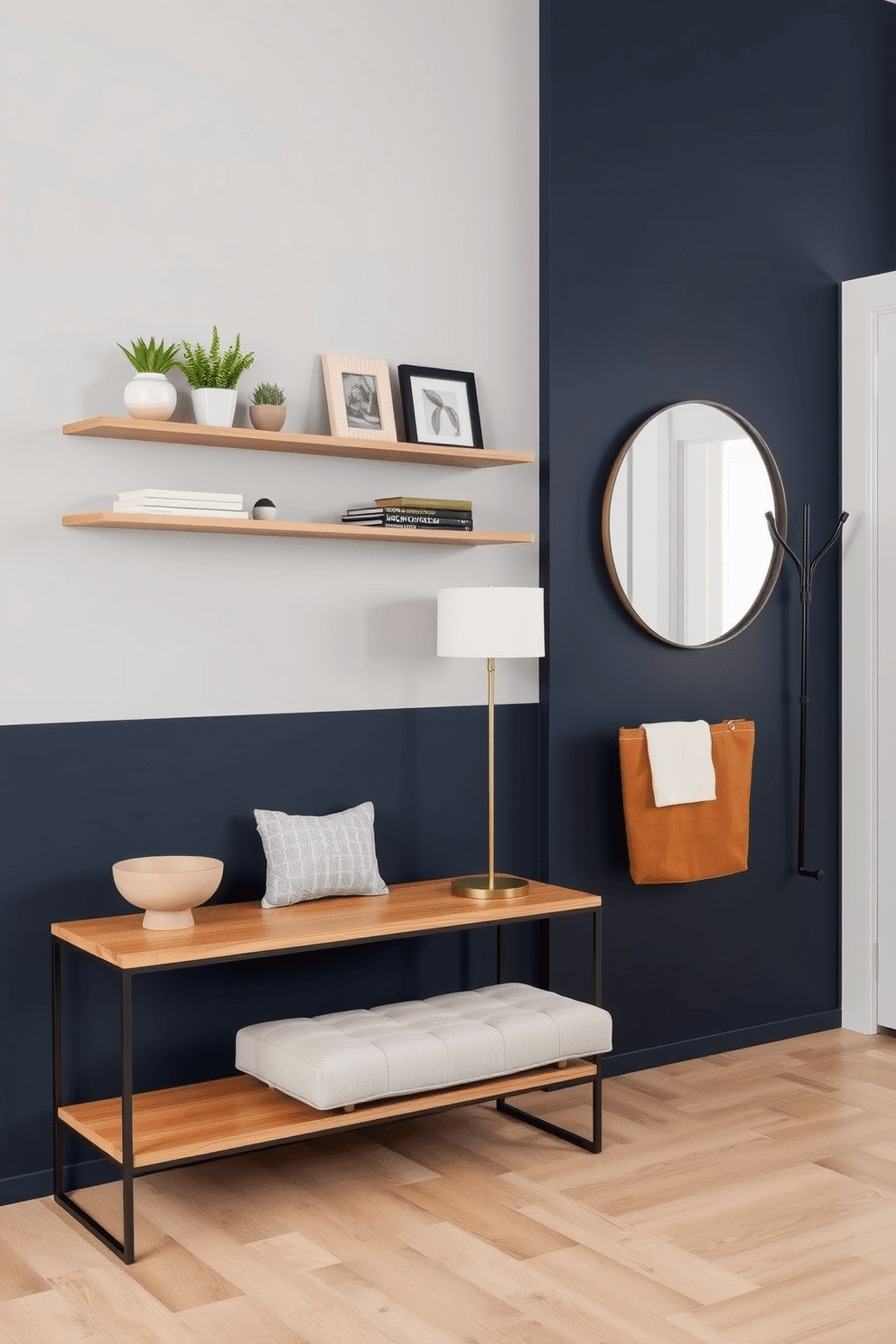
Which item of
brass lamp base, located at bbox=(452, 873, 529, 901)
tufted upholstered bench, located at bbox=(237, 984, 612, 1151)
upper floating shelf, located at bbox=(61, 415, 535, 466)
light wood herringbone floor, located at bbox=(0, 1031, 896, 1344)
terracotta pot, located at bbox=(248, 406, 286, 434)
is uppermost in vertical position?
terracotta pot, located at bbox=(248, 406, 286, 434)

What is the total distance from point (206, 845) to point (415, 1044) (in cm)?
73

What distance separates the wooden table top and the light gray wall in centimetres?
50

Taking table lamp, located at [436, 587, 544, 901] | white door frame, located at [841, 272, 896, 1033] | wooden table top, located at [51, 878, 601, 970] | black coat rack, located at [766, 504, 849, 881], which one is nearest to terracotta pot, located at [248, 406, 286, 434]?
table lamp, located at [436, 587, 544, 901]

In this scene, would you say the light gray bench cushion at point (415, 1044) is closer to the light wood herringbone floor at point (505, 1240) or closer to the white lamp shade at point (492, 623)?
the light wood herringbone floor at point (505, 1240)

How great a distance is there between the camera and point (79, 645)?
3295 millimetres

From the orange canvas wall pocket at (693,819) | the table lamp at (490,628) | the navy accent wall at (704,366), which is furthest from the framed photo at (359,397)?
the orange canvas wall pocket at (693,819)

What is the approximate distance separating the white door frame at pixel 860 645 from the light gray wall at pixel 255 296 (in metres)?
1.21

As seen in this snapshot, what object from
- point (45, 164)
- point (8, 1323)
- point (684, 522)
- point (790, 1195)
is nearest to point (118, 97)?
point (45, 164)

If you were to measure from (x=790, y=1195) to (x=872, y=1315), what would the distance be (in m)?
0.56

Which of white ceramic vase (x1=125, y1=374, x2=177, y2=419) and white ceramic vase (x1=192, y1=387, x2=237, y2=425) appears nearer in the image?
white ceramic vase (x1=125, y1=374, x2=177, y2=419)

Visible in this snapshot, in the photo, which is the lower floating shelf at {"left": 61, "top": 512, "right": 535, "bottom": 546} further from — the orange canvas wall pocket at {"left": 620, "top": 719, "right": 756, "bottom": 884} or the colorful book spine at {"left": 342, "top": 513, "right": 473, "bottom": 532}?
the orange canvas wall pocket at {"left": 620, "top": 719, "right": 756, "bottom": 884}

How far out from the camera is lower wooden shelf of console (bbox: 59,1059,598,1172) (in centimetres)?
299

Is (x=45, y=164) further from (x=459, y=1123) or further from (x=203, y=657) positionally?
(x=459, y=1123)

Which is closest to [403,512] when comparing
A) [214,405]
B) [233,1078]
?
[214,405]
